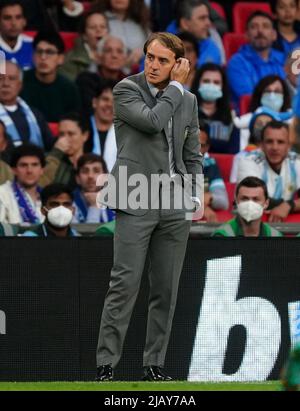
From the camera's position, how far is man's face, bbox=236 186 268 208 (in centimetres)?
1087

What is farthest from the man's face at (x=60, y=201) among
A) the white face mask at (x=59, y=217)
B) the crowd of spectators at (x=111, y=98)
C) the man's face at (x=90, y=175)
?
the man's face at (x=90, y=175)

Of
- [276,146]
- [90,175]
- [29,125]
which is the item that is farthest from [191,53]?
[90,175]

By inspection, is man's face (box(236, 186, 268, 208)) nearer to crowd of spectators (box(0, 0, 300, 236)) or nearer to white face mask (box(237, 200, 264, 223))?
crowd of spectators (box(0, 0, 300, 236))

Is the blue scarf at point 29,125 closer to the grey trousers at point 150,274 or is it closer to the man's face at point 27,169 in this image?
the man's face at point 27,169

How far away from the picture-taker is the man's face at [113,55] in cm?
1373

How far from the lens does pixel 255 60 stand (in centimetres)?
1445

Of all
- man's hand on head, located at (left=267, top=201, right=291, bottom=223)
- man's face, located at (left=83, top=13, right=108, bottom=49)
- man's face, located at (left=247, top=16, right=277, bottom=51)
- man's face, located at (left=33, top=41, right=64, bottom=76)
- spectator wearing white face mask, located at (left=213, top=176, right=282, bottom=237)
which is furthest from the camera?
man's face, located at (left=247, top=16, right=277, bottom=51)

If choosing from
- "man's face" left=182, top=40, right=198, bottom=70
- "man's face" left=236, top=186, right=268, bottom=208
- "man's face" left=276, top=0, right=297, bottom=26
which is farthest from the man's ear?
"man's face" left=236, top=186, right=268, bottom=208

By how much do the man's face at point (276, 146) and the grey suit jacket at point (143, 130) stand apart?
4.48 metres

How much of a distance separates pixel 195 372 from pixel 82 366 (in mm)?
797

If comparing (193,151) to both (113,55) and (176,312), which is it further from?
(113,55)

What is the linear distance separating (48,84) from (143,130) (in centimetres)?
557

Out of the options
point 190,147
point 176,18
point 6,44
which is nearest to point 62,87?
point 6,44

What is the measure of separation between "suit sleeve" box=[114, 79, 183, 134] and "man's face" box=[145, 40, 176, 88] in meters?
0.12
